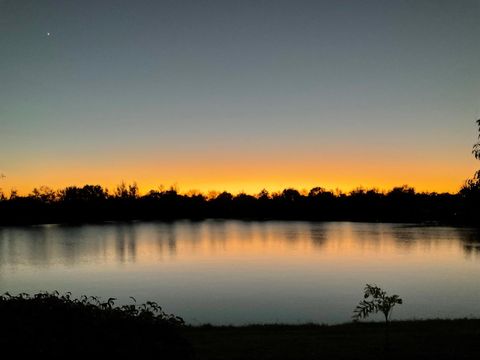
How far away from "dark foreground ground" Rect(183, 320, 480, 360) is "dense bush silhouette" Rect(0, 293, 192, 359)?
225 inches

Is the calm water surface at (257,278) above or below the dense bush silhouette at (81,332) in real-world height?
below

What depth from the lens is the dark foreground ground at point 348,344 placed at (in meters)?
12.0

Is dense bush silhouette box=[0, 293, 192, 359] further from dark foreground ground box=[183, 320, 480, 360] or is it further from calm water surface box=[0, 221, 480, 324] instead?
calm water surface box=[0, 221, 480, 324]

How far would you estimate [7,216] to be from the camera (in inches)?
5635

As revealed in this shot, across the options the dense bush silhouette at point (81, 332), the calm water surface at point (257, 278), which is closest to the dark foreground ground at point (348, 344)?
the dense bush silhouette at point (81, 332)

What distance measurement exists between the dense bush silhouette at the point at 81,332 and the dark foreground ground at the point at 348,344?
5.71 metres

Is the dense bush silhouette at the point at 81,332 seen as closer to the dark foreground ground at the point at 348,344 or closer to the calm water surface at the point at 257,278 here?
the dark foreground ground at the point at 348,344

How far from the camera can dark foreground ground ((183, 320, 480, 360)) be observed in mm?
12016

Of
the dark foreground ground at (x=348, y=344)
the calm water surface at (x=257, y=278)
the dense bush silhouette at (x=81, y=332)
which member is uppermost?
the dense bush silhouette at (x=81, y=332)

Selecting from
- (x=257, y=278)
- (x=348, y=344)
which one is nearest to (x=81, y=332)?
(x=348, y=344)

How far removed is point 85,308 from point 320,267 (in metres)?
43.1

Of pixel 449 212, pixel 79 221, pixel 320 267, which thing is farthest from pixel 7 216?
pixel 449 212

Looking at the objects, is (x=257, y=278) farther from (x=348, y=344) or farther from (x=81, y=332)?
(x=81, y=332)

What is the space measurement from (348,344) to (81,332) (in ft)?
32.9
